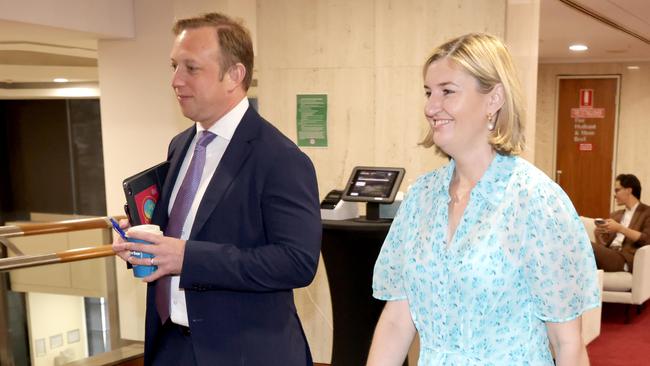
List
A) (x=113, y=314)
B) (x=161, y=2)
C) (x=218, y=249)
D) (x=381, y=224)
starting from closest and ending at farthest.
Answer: (x=218, y=249) < (x=381, y=224) < (x=113, y=314) < (x=161, y=2)

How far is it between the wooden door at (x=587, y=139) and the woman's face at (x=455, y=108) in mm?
10602

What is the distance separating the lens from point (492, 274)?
1580mm

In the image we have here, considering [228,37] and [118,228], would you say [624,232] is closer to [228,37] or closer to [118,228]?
[228,37]

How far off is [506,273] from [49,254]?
2.72 meters

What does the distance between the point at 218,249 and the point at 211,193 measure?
0.54 ft

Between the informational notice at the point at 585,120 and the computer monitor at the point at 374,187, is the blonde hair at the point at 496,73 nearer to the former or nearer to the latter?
the computer monitor at the point at 374,187

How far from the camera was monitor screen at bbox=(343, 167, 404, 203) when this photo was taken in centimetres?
342

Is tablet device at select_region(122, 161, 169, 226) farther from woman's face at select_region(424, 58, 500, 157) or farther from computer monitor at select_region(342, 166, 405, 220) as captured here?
computer monitor at select_region(342, 166, 405, 220)

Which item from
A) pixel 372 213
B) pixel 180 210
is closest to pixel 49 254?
pixel 372 213

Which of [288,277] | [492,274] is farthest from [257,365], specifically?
[492,274]

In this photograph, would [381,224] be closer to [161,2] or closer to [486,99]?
[486,99]

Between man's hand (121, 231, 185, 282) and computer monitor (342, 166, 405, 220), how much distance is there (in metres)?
1.74

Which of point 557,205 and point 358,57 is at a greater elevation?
point 358,57

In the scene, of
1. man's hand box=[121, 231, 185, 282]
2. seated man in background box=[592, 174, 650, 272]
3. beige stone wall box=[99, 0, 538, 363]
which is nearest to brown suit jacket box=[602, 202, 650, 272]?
seated man in background box=[592, 174, 650, 272]
